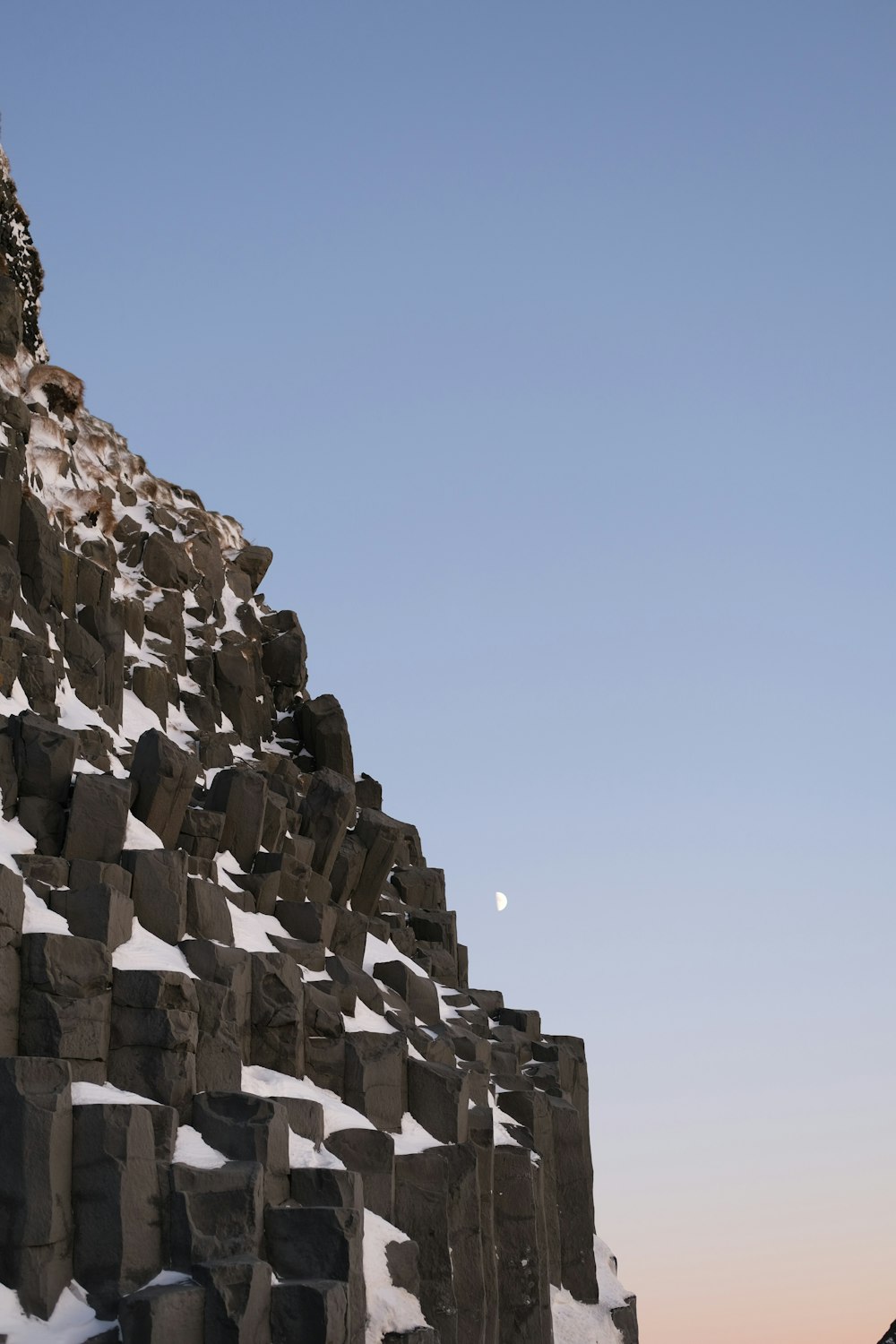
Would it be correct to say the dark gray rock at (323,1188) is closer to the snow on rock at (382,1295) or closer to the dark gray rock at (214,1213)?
the dark gray rock at (214,1213)

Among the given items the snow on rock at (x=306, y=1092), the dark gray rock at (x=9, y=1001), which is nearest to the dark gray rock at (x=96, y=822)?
the dark gray rock at (x=9, y=1001)

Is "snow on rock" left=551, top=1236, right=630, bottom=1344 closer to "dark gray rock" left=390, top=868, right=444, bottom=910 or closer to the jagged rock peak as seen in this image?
"dark gray rock" left=390, top=868, right=444, bottom=910

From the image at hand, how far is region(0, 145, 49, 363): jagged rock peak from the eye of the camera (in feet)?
152

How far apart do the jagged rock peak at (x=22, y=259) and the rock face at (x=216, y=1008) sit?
339mm

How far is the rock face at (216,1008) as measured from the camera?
20.0 meters

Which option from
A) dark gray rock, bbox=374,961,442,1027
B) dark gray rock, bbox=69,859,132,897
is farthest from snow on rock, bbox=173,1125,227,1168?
dark gray rock, bbox=374,961,442,1027

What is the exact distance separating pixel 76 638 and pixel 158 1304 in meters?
17.2

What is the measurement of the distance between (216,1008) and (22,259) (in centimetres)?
3199

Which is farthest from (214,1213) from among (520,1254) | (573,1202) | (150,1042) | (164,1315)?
(573,1202)

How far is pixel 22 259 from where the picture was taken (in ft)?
159

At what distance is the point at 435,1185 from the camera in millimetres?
27734

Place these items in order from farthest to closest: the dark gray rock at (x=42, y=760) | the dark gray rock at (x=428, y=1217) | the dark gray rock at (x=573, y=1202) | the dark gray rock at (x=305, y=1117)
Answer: the dark gray rock at (x=573, y=1202) < the dark gray rock at (x=428, y=1217) < the dark gray rock at (x=42, y=760) < the dark gray rock at (x=305, y=1117)

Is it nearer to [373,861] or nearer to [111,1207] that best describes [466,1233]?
[111,1207]

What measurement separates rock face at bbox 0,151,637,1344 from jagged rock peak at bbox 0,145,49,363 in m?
0.34
